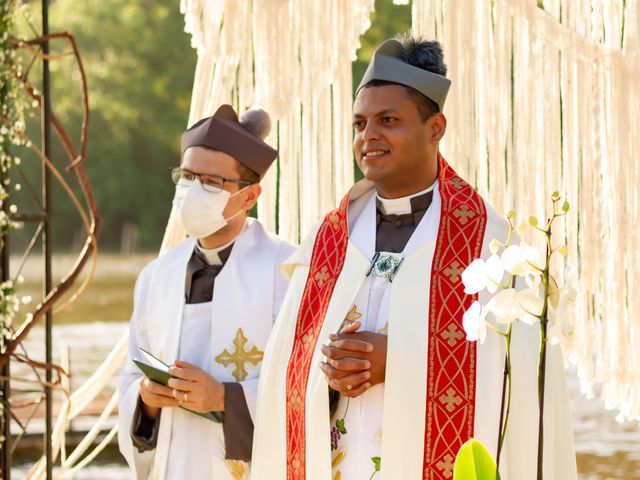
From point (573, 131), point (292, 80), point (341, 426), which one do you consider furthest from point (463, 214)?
point (292, 80)

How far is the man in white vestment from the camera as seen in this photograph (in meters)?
2.85

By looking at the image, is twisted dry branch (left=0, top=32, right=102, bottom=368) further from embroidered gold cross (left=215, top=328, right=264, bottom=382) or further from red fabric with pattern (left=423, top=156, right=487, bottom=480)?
red fabric with pattern (left=423, top=156, right=487, bottom=480)

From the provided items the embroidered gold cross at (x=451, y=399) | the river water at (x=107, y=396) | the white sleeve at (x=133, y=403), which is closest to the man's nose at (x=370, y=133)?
the embroidered gold cross at (x=451, y=399)

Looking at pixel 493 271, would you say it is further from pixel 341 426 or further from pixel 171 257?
pixel 171 257

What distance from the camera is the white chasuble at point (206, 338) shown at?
3582 mm

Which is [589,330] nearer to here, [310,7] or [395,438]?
[395,438]

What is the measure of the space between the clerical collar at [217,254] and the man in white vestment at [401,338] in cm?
62

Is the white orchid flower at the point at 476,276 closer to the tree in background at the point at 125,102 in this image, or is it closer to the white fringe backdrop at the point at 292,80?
the white fringe backdrop at the point at 292,80

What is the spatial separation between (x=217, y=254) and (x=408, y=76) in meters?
1.04

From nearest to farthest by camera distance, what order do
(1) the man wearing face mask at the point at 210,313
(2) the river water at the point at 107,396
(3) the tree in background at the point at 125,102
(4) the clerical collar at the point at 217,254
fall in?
(1) the man wearing face mask at the point at 210,313 → (4) the clerical collar at the point at 217,254 → (2) the river water at the point at 107,396 → (3) the tree in background at the point at 125,102

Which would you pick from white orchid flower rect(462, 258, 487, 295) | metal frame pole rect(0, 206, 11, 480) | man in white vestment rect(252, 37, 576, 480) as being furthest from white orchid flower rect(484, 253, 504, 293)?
metal frame pole rect(0, 206, 11, 480)

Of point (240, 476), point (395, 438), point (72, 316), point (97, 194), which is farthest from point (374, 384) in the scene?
point (97, 194)

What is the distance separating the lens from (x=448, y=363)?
292cm

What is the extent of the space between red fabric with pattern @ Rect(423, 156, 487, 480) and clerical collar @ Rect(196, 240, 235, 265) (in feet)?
3.15
